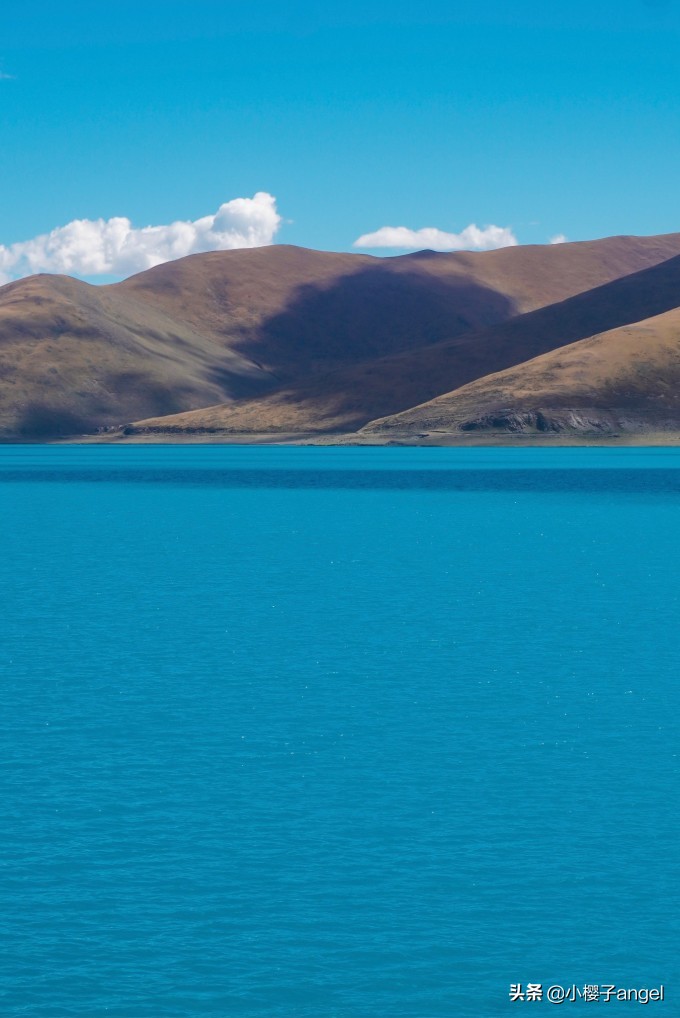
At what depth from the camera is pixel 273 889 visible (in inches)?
796

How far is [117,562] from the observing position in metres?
69.8

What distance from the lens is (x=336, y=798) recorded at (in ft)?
80.6

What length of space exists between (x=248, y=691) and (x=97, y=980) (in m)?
16.9

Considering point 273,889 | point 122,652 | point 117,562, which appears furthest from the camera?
point 117,562

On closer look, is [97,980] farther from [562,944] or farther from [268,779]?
[268,779]

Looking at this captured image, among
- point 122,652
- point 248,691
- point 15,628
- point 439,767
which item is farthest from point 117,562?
point 439,767

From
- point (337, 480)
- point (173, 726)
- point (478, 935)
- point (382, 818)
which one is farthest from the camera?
point (337, 480)

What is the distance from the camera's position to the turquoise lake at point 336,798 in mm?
17750

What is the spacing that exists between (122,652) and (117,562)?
97.6 ft

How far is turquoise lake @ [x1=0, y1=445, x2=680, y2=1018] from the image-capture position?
17.8 metres

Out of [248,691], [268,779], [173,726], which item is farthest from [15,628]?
[268,779]

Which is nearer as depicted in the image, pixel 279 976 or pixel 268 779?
pixel 279 976

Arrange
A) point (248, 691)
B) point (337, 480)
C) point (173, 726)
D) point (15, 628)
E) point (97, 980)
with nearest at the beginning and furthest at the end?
point (97, 980)
point (173, 726)
point (248, 691)
point (15, 628)
point (337, 480)

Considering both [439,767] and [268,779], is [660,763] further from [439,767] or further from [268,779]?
[268,779]
